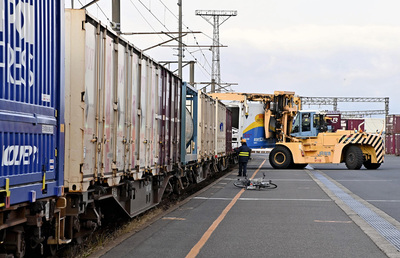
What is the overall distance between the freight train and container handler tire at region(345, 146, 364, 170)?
2104 cm

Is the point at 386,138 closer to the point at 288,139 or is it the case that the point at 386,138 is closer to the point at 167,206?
the point at 288,139

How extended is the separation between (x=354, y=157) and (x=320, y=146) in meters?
1.84

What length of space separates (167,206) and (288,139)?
18588mm

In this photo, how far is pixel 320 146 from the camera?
104 ft

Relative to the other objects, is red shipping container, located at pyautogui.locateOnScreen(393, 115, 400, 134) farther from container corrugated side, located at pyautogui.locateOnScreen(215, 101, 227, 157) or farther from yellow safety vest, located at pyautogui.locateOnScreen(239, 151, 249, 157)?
yellow safety vest, located at pyautogui.locateOnScreen(239, 151, 249, 157)

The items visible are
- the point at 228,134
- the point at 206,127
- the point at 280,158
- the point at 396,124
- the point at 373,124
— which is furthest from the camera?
the point at 373,124

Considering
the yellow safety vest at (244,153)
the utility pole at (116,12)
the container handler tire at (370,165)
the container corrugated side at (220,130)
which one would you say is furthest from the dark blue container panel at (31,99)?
the container handler tire at (370,165)

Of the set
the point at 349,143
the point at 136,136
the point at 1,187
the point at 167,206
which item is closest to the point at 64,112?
the point at 1,187

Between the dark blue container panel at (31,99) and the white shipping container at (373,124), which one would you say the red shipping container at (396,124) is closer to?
the white shipping container at (373,124)

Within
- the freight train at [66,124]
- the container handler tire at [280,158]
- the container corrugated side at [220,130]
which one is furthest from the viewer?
the container handler tire at [280,158]

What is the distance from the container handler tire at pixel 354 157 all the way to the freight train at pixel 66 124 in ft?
69.0

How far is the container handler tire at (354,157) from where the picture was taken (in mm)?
31031

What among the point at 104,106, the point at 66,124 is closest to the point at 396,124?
the point at 104,106

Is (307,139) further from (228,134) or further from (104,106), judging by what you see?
(104,106)
